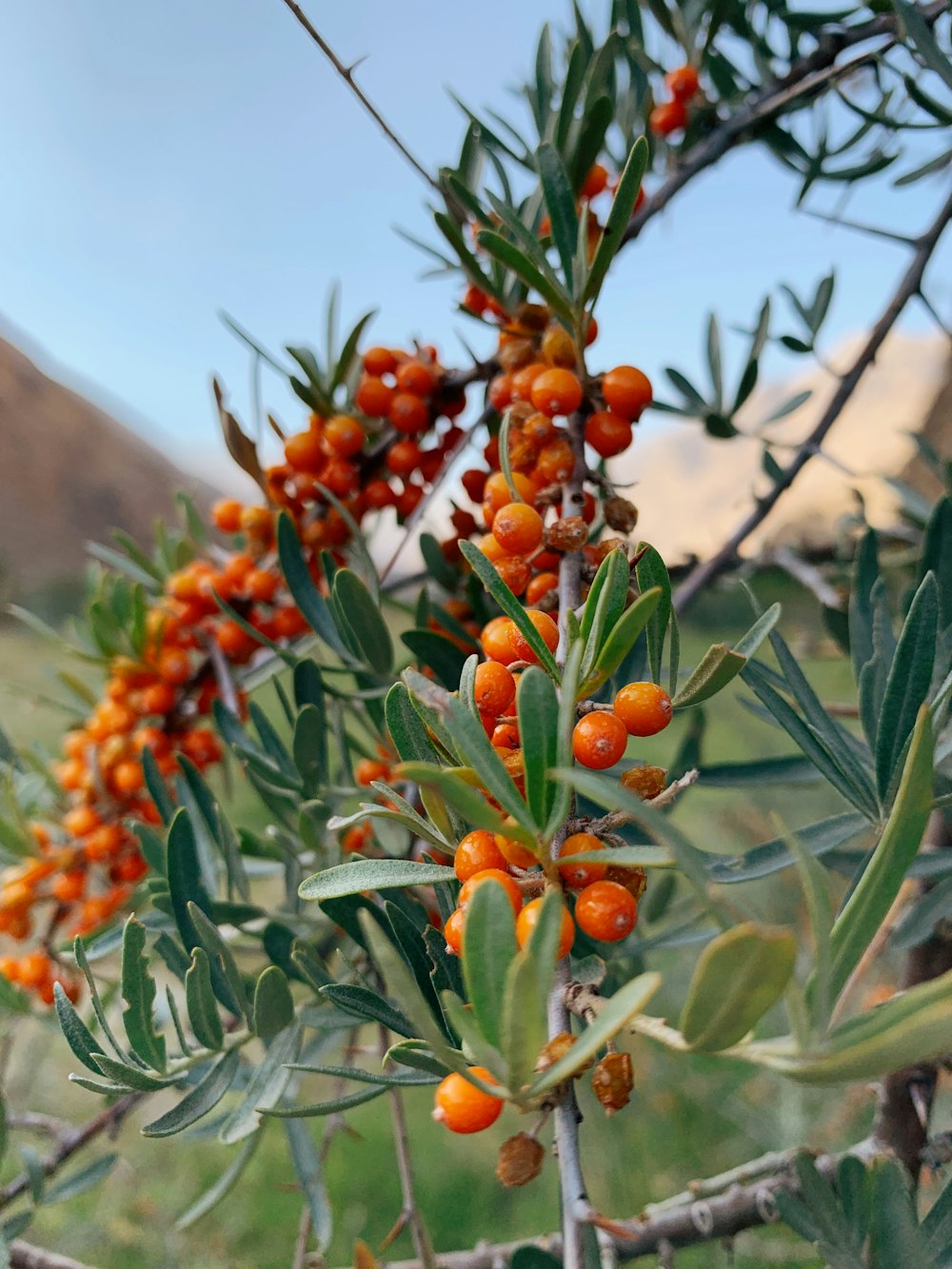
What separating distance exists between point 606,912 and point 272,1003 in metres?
0.16

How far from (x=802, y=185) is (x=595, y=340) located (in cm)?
26

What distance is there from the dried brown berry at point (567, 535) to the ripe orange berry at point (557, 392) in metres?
0.07

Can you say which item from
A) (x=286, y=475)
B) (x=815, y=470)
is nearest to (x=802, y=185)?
(x=286, y=475)

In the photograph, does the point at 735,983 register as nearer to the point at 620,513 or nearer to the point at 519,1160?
the point at 519,1160

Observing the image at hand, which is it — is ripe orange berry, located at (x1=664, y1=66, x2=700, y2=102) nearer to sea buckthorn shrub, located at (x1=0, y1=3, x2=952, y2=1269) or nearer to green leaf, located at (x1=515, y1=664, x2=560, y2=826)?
sea buckthorn shrub, located at (x1=0, y1=3, x2=952, y2=1269)

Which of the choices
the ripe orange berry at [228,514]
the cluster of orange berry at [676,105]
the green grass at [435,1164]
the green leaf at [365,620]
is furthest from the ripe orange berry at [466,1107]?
the green grass at [435,1164]

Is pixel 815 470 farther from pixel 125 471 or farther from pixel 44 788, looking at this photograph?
pixel 44 788

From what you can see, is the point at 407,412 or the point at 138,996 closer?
the point at 138,996

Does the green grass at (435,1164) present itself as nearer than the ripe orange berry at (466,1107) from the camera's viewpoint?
No

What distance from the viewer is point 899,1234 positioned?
272mm

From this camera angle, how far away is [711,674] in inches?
9.2

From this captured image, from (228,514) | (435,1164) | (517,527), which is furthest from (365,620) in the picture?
(435,1164)

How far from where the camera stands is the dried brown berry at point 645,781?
244mm

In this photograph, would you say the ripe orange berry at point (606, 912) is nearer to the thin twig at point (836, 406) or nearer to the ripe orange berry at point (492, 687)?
the ripe orange berry at point (492, 687)
